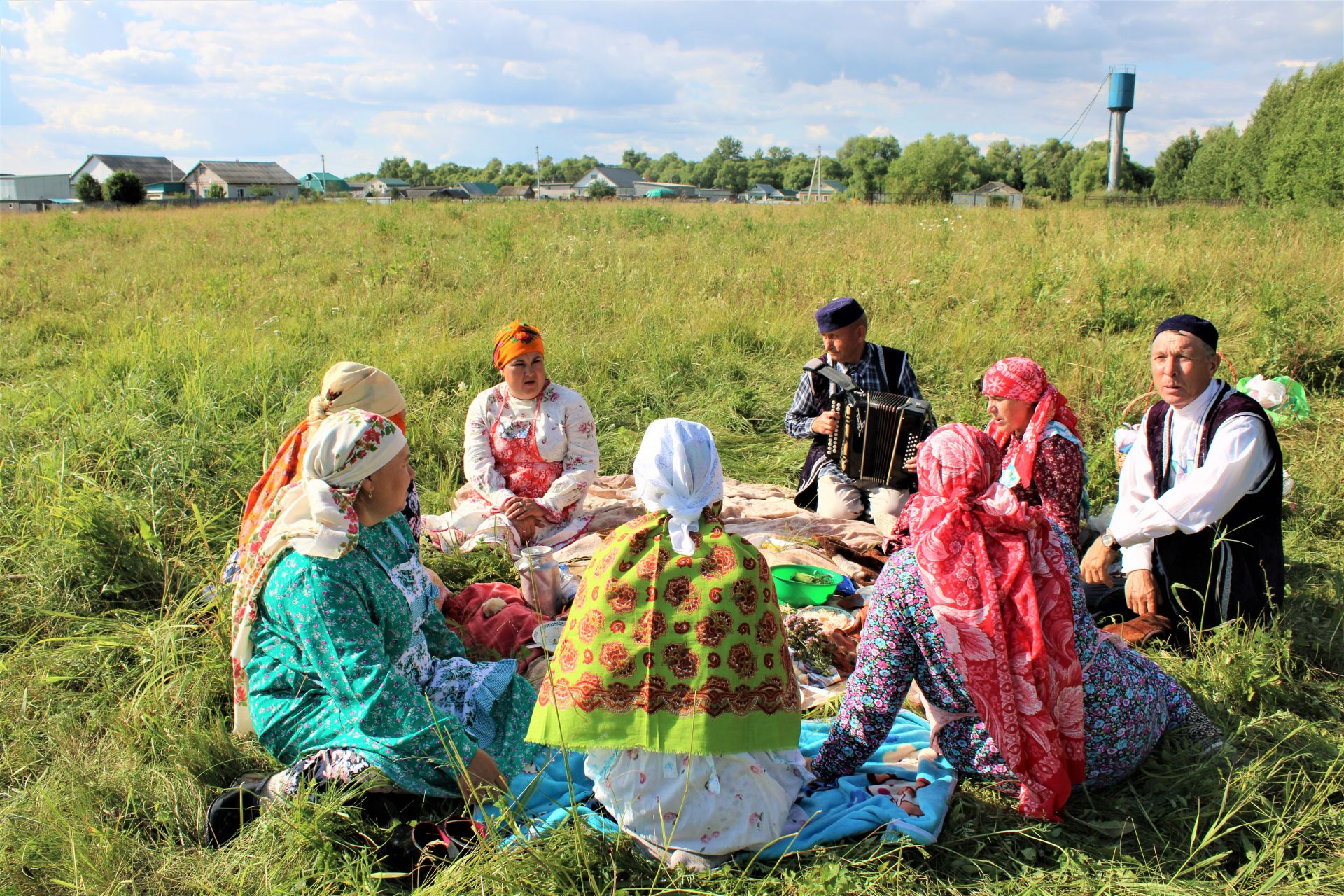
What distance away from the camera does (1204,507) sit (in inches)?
139

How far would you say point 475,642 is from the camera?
365cm

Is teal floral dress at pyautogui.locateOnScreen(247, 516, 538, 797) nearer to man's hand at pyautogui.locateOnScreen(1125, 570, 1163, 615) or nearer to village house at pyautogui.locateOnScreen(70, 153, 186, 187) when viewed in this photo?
man's hand at pyautogui.locateOnScreen(1125, 570, 1163, 615)

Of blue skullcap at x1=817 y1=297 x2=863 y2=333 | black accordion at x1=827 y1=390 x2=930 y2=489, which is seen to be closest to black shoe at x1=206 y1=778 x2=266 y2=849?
black accordion at x1=827 y1=390 x2=930 y2=489

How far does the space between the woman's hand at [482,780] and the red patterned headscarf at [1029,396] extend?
2.70 meters

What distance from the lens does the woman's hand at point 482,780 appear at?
249 centimetres

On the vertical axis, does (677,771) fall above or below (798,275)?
below

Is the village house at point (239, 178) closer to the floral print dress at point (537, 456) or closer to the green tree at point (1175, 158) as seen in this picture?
the green tree at point (1175, 158)

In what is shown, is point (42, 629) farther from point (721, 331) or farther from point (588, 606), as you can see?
point (721, 331)

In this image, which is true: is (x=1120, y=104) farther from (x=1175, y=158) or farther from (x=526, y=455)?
(x=526, y=455)

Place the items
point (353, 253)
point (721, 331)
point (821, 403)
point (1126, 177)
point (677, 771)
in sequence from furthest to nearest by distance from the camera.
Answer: point (1126, 177) < point (353, 253) < point (721, 331) < point (821, 403) < point (677, 771)

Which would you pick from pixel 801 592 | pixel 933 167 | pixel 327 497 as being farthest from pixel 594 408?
pixel 933 167

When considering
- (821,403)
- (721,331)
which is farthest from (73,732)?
(721,331)

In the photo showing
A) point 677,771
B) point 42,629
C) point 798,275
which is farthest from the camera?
point 798,275

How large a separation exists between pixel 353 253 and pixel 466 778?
11559mm
